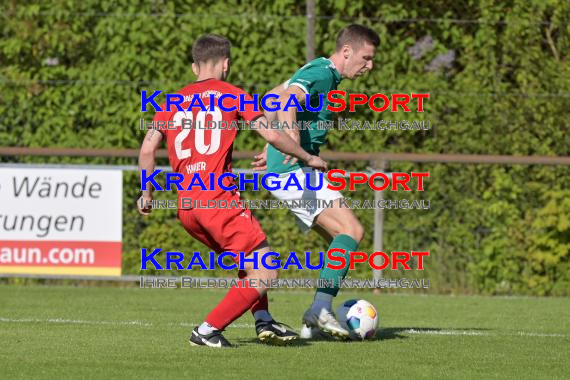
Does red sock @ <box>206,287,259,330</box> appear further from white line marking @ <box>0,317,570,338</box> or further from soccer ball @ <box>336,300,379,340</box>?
white line marking @ <box>0,317,570,338</box>

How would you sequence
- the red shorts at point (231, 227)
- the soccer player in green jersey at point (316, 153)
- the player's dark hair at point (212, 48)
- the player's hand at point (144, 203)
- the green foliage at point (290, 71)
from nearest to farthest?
the red shorts at point (231, 227)
the player's dark hair at point (212, 48)
the player's hand at point (144, 203)
the soccer player in green jersey at point (316, 153)
the green foliage at point (290, 71)

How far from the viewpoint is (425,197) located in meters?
13.2

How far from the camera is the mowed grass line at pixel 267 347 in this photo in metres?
6.34

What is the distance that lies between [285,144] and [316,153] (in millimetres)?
1094

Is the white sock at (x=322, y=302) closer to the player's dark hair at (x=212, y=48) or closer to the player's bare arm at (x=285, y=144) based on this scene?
the player's bare arm at (x=285, y=144)

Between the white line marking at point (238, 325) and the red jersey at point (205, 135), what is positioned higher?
the red jersey at point (205, 135)

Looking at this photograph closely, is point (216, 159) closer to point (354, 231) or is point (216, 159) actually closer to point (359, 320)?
point (354, 231)

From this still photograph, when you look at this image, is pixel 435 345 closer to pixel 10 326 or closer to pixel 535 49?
pixel 10 326

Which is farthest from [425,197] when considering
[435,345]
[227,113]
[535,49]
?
[227,113]

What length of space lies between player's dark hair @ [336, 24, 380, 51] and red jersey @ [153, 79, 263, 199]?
4.46 ft

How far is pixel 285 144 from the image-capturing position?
7.13 m

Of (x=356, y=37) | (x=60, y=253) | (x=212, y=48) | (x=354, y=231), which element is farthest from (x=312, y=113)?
(x=60, y=253)

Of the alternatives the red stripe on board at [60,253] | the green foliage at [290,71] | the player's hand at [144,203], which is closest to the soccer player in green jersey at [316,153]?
the player's hand at [144,203]

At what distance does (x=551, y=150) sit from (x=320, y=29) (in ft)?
9.51
